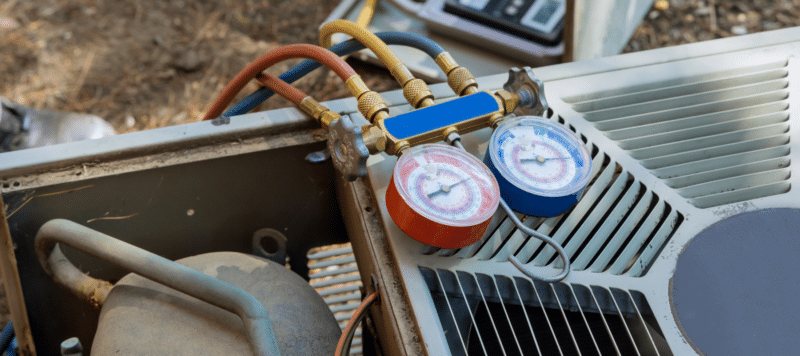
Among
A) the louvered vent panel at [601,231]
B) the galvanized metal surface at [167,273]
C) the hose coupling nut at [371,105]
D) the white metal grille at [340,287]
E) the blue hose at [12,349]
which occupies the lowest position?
the white metal grille at [340,287]

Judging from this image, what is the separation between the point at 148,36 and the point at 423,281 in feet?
5.61

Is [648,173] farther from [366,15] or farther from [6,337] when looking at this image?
[6,337]

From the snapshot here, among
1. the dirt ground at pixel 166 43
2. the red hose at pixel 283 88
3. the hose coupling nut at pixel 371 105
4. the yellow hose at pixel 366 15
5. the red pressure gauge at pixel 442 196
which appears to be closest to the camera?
the red pressure gauge at pixel 442 196

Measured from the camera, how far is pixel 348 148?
29.8 inches

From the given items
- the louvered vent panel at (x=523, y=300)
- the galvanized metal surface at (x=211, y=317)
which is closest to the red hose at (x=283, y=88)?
the galvanized metal surface at (x=211, y=317)

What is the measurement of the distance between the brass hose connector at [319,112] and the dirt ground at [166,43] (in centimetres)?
102

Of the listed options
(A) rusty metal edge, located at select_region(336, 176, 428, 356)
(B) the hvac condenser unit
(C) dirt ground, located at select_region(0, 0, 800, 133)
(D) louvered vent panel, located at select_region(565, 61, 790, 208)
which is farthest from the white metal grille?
(C) dirt ground, located at select_region(0, 0, 800, 133)

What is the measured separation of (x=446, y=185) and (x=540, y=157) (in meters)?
0.14

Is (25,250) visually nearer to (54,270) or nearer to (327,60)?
(54,270)

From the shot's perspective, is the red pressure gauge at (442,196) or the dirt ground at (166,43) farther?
the dirt ground at (166,43)

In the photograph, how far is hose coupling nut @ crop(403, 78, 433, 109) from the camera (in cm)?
83

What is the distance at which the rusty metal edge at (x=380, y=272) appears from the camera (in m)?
0.71

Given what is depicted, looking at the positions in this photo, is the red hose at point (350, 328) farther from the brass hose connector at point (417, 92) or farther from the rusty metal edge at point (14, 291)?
the rusty metal edge at point (14, 291)

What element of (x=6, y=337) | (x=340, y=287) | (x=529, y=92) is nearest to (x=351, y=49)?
(x=529, y=92)
